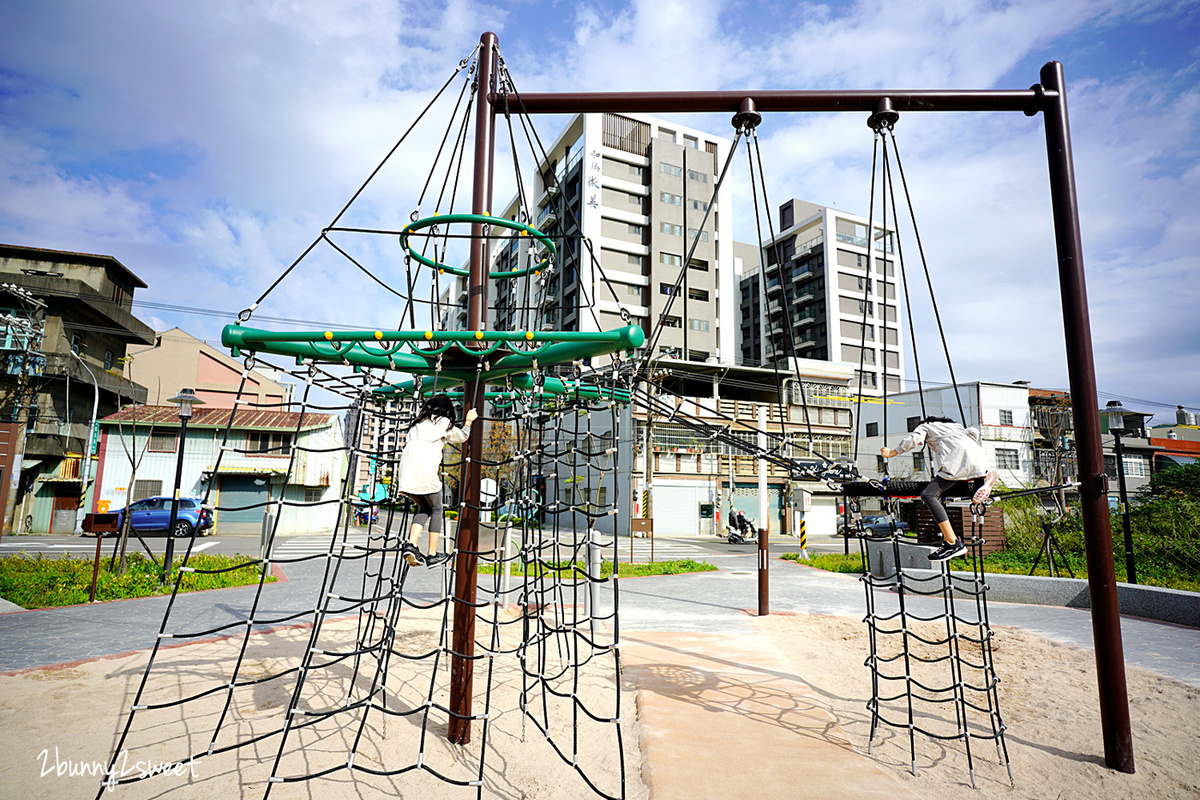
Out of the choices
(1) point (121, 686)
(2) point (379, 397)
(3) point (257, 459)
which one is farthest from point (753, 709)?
(3) point (257, 459)

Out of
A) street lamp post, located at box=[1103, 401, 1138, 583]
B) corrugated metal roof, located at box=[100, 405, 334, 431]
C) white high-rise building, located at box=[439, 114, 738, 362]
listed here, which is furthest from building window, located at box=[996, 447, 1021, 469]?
corrugated metal roof, located at box=[100, 405, 334, 431]

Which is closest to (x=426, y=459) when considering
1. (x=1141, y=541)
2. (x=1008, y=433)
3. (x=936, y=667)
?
(x=936, y=667)

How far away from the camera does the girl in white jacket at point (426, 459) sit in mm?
4484

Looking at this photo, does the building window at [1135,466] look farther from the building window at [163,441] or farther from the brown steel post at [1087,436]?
the building window at [163,441]

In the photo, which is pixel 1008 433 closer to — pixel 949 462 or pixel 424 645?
pixel 949 462

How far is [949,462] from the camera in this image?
461cm

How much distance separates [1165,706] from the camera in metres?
4.76

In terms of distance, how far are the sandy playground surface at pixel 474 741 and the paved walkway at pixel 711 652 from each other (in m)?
0.14

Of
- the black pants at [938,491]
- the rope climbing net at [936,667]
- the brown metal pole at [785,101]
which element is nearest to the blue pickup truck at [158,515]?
the brown metal pole at [785,101]

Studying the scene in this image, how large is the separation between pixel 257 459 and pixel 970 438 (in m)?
24.8

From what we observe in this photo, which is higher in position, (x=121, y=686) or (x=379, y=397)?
(x=379, y=397)

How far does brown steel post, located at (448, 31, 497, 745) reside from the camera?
4.08m

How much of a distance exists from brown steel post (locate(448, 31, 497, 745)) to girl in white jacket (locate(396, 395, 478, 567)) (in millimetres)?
218

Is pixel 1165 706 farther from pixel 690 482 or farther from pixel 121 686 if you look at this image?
pixel 690 482
